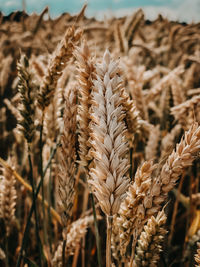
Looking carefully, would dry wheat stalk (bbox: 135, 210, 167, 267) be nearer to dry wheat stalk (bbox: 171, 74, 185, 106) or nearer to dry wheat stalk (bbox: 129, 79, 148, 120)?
dry wheat stalk (bbox: 129, 79, 148, 120)

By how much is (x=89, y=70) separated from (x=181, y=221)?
4.00 ft

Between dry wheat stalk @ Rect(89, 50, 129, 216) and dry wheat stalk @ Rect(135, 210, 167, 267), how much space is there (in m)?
0.12

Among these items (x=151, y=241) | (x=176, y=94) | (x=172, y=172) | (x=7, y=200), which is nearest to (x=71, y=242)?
(x=7, y=200)

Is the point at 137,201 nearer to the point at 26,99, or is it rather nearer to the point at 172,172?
the point at 172,172

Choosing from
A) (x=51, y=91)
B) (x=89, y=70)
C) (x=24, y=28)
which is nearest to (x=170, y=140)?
(x=51, y=91)

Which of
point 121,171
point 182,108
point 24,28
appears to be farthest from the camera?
point 24,28

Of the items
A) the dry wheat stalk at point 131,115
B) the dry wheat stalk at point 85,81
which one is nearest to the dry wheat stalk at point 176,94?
the dry wheat stalk at point 131,115

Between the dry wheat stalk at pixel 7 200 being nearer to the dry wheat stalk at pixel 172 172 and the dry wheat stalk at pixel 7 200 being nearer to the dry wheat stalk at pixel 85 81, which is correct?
the dry wheat stalk at pixel 85 81

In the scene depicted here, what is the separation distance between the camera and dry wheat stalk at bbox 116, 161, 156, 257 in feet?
1.38

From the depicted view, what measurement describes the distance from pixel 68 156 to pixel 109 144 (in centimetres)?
16

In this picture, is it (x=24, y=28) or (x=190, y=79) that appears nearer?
(x=190, y=79)

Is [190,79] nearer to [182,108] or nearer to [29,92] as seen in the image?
[182,108]

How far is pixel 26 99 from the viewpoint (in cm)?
66

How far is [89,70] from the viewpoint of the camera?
480 mm
